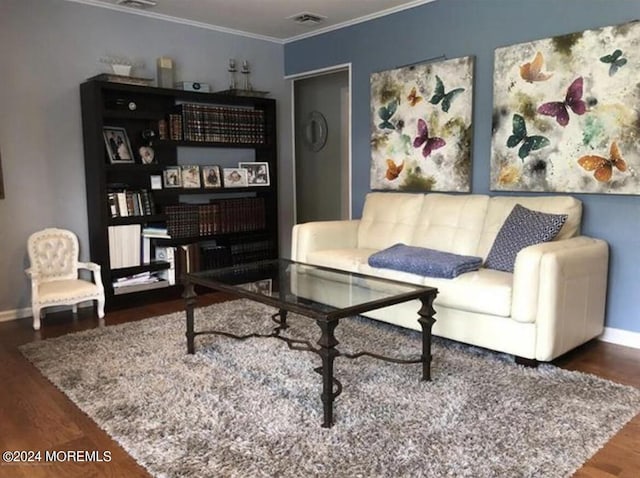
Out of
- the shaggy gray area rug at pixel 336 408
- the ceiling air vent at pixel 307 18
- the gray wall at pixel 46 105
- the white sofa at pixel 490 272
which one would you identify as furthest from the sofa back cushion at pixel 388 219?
the gray wall at pixel 46 105

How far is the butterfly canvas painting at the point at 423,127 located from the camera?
12.3ft

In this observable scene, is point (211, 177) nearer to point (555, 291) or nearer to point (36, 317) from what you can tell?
point (36, 317)

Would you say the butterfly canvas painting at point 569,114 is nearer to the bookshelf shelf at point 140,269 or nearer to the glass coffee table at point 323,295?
the glass coffee table at point 323,295

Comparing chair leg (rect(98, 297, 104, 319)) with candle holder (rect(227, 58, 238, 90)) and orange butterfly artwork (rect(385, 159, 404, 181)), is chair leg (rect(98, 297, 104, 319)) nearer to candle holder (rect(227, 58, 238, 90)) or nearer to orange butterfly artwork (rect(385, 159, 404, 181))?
candle holder (rect(227, 58, 238, 90))

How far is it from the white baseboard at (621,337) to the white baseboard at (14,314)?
12.9 ft

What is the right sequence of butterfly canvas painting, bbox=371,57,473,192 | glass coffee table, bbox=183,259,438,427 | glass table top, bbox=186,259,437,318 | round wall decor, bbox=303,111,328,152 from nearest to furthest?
glass coffee table, bbox=183,259,438,427 < glass table top, bbox=186,259,437,318 < butterfly canvas painting, bbox=371,57,473,192 < round wall decor, bbox=303,111,328,152

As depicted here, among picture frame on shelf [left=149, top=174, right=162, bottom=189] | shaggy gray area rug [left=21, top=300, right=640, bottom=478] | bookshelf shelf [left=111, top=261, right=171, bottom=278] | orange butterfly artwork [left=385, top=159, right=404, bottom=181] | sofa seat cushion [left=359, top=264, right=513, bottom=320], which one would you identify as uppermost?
orange butterfly artwork [left=385, top=159, right=404, bottom=181]

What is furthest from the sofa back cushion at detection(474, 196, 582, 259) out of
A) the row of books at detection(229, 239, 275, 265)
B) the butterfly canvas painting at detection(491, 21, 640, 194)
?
the row of books at detection(229, 239, 275, 265)

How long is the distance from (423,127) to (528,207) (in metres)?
1.14

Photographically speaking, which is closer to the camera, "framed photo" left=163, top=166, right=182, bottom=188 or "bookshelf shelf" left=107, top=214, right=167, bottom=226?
"bookshelf shelf" left=107, top=214, right=167, bottom=226

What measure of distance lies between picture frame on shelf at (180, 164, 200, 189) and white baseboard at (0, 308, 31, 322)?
4.92 ft

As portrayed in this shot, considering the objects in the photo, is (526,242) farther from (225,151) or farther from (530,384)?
(225,151)

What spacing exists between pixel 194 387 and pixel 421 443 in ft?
3.65

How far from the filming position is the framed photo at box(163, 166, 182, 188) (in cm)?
424
